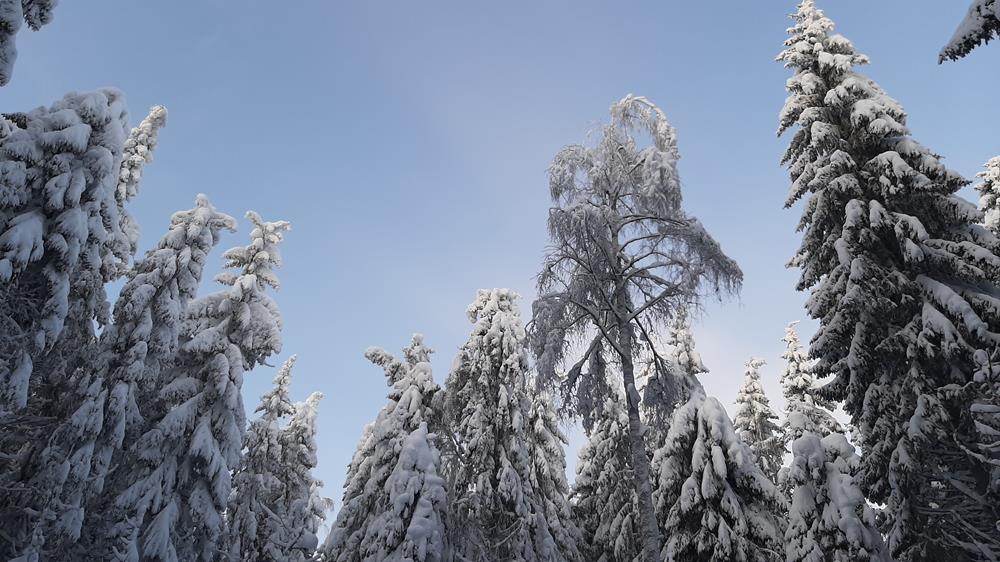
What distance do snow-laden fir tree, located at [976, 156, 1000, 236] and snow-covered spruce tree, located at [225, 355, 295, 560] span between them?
26269 mm

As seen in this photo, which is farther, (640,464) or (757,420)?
(757,420)

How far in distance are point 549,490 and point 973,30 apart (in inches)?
746

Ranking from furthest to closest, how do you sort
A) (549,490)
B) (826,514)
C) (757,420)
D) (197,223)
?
1. (757,420)
2. (549,490)
3. (197,223)
4. (826,514)

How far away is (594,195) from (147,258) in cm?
1414

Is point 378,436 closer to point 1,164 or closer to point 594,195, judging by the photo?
point 594,195

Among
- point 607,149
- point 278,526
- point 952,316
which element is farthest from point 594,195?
point 278,526

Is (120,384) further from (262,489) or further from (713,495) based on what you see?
(713,495)

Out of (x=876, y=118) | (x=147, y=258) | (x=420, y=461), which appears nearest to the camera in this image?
(x=876, y=118)

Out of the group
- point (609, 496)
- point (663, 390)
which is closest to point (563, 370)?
point (663, 390)

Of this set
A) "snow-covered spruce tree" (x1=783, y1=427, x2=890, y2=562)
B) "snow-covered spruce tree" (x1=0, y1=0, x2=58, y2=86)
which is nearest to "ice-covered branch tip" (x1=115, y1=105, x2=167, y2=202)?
"snow-covered spruce tree" (x1=0, y1=0, x2=58, y2=86)

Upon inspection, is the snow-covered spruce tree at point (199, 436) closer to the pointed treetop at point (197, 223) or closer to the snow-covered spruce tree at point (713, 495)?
the pointed treetop at point (197, 223)

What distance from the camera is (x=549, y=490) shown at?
21891 mm

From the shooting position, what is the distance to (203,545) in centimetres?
1766

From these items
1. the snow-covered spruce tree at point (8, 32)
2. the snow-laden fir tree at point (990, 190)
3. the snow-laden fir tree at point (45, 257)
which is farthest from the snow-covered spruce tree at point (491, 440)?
the snow-laden fir tree at point (990, 190)
